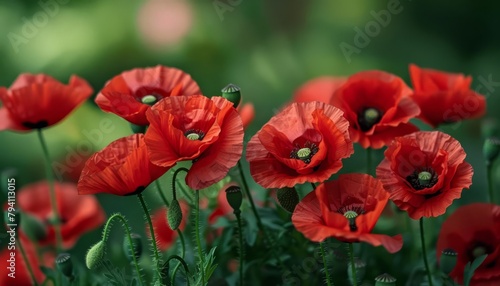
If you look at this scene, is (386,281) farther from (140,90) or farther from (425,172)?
(140,90)

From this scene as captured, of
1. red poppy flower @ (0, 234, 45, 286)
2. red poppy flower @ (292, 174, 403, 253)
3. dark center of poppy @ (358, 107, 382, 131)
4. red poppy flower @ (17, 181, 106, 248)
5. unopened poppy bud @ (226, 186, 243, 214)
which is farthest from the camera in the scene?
red poppy flower @ (17, 181, 106, 248)

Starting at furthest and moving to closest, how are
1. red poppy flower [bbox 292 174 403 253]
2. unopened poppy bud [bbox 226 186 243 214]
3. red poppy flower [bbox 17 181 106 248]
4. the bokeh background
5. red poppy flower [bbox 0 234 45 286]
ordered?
the bokeh background → red poppy flower [bbox 17 181 106 248] → red poppy flower [bbox 0 234 45 286] → unopened poppy bud [bbox 226 186 243 214] → red poppy flower [bbox 292 174 403 253]

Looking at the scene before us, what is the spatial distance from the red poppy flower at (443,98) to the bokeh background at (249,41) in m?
0.98

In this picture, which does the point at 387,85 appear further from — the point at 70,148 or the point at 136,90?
the point at 70,148

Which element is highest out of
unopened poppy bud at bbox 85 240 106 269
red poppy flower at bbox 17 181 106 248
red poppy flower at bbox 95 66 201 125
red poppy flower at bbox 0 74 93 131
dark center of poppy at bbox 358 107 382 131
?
red poppy flower at bbox 95 66 201 125

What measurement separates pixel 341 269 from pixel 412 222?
21 cm

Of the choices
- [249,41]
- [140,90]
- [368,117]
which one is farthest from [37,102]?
[249,41]

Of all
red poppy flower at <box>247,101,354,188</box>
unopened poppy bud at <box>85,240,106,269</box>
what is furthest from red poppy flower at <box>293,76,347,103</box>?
unopened poppy bud at <box>85,240,106,269</box>

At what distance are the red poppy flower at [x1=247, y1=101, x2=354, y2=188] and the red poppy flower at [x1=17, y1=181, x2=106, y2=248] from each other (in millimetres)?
504

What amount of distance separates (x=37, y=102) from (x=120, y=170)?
0.31 m

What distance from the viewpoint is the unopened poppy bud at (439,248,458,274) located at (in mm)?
920

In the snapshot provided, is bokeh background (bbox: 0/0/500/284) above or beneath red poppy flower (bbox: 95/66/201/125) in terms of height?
beneath

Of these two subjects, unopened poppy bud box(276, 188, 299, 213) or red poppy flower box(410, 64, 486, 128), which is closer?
unopened poppy bud box(276, 188, 299, 213)

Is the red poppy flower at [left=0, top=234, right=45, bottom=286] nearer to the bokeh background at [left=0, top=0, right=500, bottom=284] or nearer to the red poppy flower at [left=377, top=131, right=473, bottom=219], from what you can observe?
the red poppy flower at [left=377, top=131, right=473, bottom=219]
